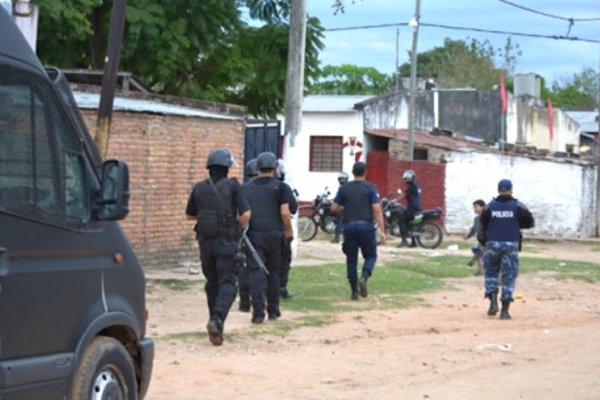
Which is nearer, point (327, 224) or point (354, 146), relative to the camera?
point (327, 224)

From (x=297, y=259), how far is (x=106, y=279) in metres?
15.7

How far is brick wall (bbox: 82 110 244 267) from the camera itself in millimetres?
18625

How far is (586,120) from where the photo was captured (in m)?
75.3

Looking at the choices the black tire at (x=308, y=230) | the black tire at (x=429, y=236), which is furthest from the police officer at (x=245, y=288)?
the black tire at (x=308, y=230)

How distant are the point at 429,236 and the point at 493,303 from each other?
13.5 m

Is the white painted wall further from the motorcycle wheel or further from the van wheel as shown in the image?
the van wheel

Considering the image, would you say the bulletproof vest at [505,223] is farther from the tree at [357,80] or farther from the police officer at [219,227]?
the tree at [357,80]

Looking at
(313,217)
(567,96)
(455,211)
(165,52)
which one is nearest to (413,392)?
(165,52)

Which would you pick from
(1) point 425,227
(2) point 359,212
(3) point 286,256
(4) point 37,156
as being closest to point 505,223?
(2) point 359,212

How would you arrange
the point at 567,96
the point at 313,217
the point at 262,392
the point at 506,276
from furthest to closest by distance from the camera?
1. the point at 567,96
2. the point at 313,217
3. the point at 506,276
4. the point at 262,392

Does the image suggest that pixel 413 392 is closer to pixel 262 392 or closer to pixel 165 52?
pixel 262 392

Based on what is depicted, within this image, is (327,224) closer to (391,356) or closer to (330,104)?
(330,104)

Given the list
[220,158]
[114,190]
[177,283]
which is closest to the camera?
[114,190]

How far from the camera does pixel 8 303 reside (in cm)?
611
